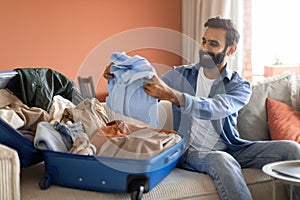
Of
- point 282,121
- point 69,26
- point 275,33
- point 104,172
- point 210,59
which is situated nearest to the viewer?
point 104,172

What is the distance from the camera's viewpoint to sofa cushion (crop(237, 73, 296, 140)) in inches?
104

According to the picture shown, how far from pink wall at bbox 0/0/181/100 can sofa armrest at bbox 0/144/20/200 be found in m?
1.62

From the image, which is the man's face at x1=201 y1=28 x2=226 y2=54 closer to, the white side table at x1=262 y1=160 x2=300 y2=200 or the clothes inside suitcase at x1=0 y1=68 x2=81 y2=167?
the white side table at x1=262 y1=160 x2=300 y2=200

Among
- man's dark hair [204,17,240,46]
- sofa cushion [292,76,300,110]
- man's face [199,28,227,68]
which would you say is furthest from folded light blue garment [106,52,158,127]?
sofa cushion [292,76,300,110]

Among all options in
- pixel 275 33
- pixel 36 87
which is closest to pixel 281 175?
pixel 36 87

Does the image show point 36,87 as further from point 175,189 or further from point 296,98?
point 296,98

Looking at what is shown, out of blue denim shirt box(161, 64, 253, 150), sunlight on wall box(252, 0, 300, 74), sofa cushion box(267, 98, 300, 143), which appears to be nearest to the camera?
blue denim shirt box(161, 64, 253, 150)

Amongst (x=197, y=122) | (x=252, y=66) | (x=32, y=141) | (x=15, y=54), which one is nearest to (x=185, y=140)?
(x=197, y=122)

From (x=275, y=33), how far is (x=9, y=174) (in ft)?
7.80

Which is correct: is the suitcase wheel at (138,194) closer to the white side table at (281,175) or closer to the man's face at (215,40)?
the white side table at (281,175)

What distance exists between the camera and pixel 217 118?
7.30 ft

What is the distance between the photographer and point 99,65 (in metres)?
2.26

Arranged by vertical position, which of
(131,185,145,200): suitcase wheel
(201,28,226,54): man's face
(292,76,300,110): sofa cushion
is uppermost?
(201,28,226,54): man's face

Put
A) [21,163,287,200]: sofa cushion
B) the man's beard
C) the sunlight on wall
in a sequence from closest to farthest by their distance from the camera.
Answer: [21,163,287,200]: sofa cushion → the man's beard → the sunlight on wall
